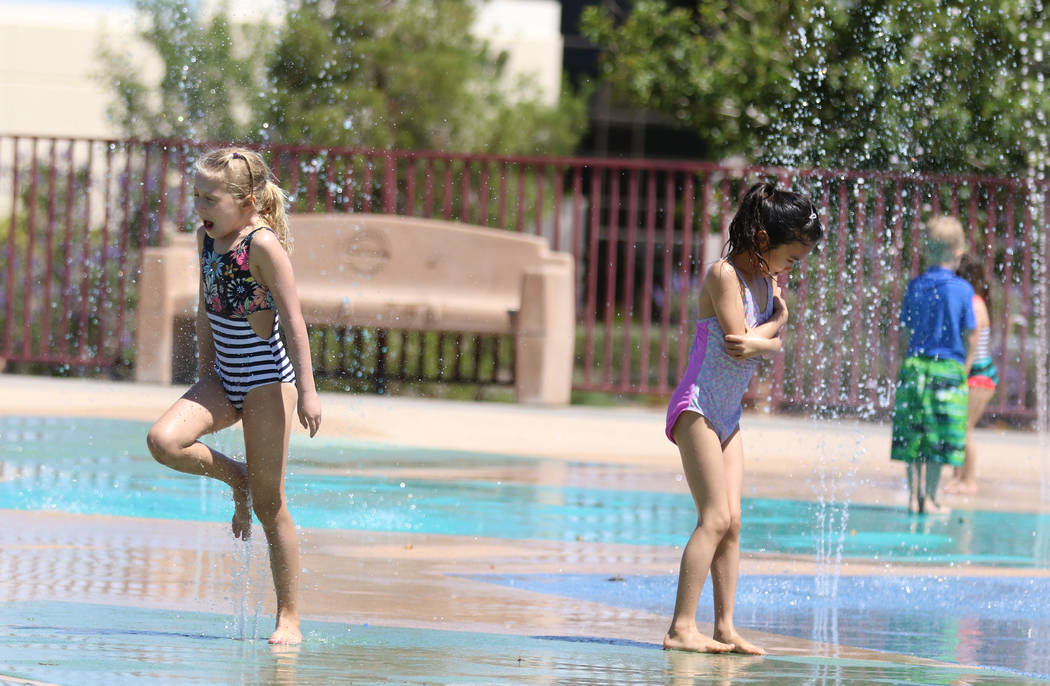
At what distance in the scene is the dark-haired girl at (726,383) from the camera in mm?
4547

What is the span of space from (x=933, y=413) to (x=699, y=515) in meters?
3.89

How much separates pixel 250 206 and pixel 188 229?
27.9ft

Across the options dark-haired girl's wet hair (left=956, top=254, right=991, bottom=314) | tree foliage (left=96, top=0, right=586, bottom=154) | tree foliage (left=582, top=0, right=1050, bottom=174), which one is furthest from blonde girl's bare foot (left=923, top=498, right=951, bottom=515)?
tree foliage (left=96, top=0, right=586, bottom=154)

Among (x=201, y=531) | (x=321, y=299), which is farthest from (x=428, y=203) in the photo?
(x=201, y=531)

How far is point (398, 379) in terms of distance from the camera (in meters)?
11.7

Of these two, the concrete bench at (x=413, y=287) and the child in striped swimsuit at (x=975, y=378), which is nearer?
the child in striped swimsuit at (x=975, y=378)

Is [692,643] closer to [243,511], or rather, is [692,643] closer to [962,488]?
[243,511]

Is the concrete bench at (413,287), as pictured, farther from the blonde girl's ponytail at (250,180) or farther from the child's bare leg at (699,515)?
the child's bare leg at (699,515)

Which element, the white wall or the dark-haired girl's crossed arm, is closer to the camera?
the dark-haired girl's crossed arm

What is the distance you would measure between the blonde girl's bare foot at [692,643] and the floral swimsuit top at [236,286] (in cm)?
138

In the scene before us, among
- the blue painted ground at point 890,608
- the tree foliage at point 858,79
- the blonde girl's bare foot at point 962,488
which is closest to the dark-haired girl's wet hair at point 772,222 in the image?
the blue painted ground at point 890,608

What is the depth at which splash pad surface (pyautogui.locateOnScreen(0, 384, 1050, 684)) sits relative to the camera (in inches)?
162

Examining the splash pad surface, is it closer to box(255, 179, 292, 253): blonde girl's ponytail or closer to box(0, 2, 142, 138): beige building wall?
box(255, 179, 292, 253): blonde girl's ponytail

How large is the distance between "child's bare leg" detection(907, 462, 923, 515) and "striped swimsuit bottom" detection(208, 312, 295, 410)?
4.47 m
